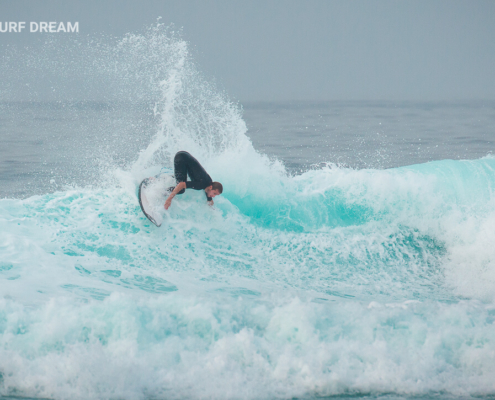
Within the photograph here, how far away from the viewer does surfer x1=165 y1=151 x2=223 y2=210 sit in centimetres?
828

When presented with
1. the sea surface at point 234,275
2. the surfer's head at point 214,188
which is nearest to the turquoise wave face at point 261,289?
the sea surface at point 234,275

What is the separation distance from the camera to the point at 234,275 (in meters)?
7.83

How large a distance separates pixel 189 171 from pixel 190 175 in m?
0.07

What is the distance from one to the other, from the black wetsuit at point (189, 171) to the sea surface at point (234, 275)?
708 millimetres

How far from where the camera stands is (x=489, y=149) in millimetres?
20047

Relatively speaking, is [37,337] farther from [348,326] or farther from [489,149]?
[489,149]

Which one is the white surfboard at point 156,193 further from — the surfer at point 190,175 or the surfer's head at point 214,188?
the surfer's head at point 214,188

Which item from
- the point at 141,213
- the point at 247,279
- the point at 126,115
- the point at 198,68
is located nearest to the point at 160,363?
the point at 247,279

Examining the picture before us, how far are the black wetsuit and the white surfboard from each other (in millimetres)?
391

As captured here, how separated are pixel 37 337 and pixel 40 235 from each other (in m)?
3.81

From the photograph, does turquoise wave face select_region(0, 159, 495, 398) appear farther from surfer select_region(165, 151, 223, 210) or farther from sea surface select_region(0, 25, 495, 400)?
surfer select_region(165, 151, 223, 210)

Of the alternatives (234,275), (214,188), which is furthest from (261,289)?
(214,188)

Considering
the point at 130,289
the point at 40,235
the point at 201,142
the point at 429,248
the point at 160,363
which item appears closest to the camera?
the point at 160,363

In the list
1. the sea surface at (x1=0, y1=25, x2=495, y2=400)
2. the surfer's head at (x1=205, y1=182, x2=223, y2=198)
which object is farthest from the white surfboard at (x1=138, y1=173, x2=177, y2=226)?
the surfer's head at (x1=205, y1=182, x2=223, y2=198)
